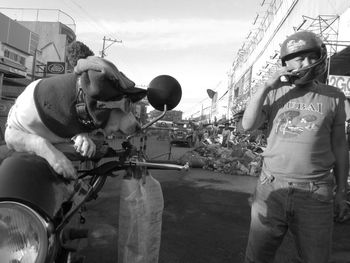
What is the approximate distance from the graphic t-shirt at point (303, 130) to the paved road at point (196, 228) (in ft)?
7.09

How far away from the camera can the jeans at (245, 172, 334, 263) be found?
7.54ft

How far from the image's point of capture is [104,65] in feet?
5.52

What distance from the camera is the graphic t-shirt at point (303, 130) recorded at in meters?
2.33

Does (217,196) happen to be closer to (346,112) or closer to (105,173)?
(346,112)

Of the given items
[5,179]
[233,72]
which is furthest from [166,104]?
[233,72]

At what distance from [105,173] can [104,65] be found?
0.52 meters

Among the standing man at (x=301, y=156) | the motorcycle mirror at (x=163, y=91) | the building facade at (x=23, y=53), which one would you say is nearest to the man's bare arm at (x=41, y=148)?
the motorcycle mirror at (x=163, y=91)

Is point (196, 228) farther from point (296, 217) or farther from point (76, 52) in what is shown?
point (76, 52)

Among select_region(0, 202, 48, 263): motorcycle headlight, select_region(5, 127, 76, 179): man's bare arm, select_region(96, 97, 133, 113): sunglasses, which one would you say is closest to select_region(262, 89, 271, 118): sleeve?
select_region(96, 97, 133, 113): sunglasses

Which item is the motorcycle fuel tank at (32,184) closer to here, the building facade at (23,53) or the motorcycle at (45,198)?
the motorcycle at (45,198)

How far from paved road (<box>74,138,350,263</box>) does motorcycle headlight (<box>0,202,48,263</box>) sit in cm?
275

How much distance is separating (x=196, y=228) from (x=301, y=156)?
10.6 ft

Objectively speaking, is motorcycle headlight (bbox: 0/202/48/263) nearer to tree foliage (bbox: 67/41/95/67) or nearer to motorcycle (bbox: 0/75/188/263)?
motorcycle (bbox: 0/75/188/263)

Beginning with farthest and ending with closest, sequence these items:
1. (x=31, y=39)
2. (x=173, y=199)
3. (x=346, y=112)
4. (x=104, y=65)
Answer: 1. (x=31, y=39)
2. (x=173, y=199)
3. (x=346, y=112)
4. (x=104, y=65)
